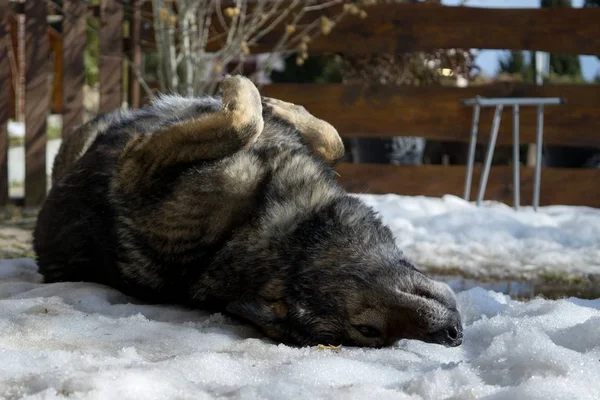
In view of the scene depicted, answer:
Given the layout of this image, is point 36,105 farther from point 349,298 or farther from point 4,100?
point 349,298

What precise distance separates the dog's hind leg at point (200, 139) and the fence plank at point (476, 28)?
4746 mm

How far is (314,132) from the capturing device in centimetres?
423

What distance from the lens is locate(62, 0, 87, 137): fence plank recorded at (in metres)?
7.52

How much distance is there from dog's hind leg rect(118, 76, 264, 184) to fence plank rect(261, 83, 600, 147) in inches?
179

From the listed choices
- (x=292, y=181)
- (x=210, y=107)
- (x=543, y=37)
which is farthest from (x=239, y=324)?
(x=543, y=37)

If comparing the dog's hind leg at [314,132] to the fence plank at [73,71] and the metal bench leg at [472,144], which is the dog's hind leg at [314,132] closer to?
the metal bench leg at [472,144]

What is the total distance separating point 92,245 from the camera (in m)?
3.54

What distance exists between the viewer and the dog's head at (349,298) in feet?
8.66

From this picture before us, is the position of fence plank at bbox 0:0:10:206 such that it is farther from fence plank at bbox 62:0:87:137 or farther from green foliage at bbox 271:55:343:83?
green foliage at bbox 271:55:343:83

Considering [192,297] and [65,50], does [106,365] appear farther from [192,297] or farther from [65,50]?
[65,50]

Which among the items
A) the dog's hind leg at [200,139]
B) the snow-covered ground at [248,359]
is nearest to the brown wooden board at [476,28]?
the dog's hind leg at [200,139]

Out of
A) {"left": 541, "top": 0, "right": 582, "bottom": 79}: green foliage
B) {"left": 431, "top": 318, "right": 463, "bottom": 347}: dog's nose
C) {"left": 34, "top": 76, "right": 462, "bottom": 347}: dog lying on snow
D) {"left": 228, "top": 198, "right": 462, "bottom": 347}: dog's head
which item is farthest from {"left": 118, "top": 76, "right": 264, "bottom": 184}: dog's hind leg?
{"left": 541, "top": 0, "right": 582, "bottom": 79}: green foliage

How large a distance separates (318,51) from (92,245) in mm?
4927

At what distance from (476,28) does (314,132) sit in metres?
4.05
